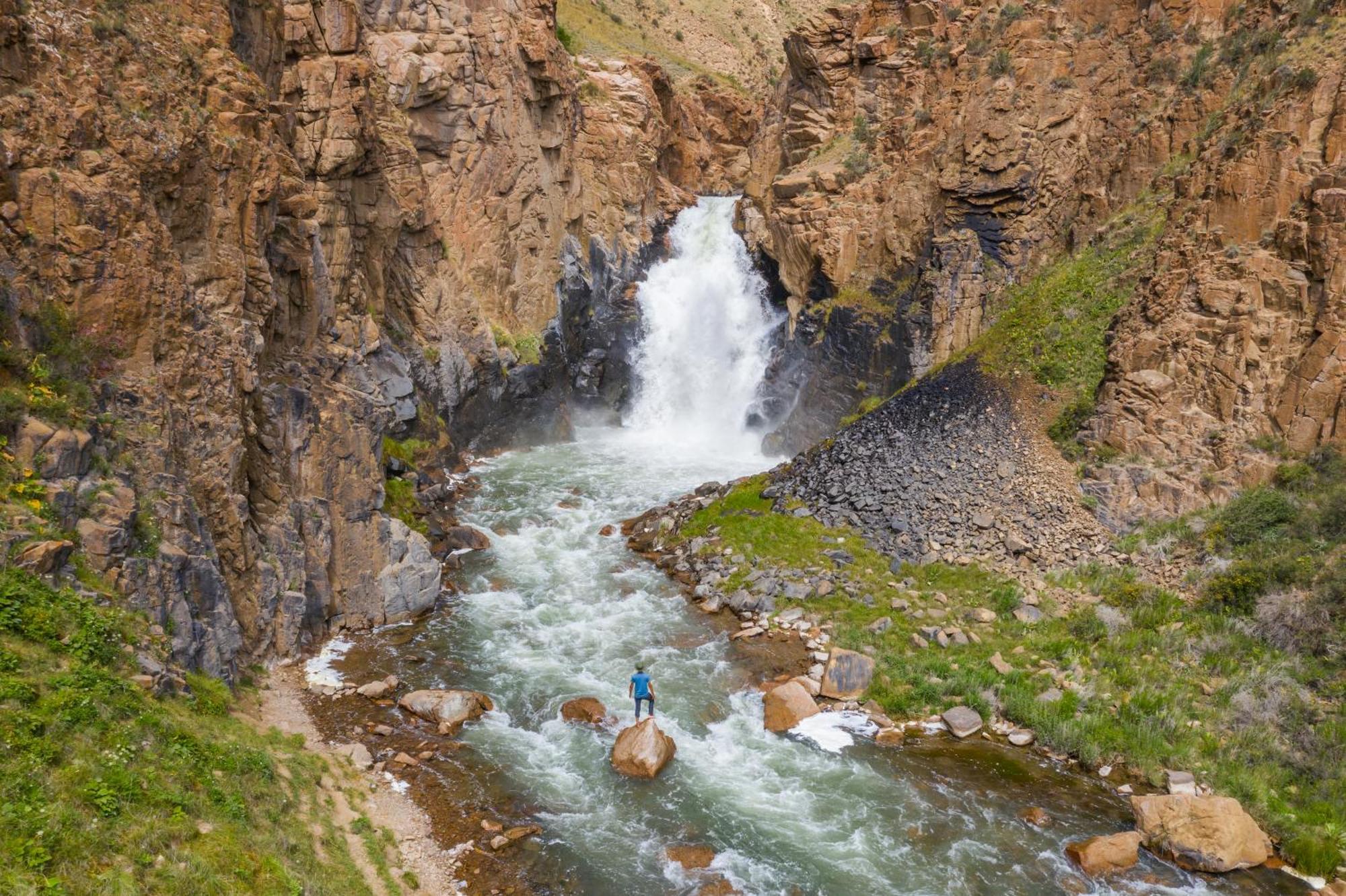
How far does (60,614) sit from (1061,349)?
90.0ft

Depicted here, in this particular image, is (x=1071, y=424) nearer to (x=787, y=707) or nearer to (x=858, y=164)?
(x=787, y=707)

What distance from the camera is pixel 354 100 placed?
26.2 meters

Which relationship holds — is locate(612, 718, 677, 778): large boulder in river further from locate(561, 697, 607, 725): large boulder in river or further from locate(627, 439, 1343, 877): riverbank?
locate(627, 439, 1343, 877): riverbank

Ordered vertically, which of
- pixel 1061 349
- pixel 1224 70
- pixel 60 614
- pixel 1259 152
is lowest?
pixel 60 614

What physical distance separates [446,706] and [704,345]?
101 ft

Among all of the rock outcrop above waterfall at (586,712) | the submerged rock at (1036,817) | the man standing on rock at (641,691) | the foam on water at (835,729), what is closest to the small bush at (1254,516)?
the submerged rock at (1036,817)

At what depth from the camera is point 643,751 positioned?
51.1ft

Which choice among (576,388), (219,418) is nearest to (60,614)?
(219,418)

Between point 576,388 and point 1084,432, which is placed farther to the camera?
point 576,388

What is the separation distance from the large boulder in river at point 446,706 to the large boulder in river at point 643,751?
3.27m

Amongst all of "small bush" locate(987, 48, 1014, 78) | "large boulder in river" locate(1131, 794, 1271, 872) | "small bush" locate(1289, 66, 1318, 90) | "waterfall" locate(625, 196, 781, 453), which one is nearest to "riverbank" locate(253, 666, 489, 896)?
"large boulder in river" locate(1131, 794, 1271, 872)

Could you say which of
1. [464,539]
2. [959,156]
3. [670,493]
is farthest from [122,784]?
[959,156]

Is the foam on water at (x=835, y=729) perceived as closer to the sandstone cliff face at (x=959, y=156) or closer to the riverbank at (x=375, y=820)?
the riverbank at (x=375, y=820)

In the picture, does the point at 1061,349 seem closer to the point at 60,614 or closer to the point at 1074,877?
the point at 1074,877
